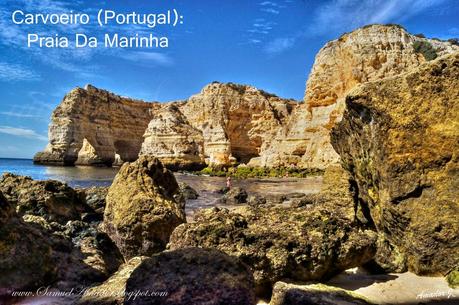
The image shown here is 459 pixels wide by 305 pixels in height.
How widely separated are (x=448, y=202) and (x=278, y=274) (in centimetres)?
243

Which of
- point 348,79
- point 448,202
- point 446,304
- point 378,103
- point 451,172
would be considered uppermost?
point 348,79

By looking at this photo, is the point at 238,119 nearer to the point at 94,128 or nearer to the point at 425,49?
the point at 94,128

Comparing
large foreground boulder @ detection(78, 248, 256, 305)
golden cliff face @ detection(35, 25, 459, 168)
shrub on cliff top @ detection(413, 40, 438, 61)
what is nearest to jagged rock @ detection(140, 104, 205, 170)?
golden cliff face @ detection(35, 25, 459, 168)

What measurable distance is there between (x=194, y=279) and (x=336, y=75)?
46.2m

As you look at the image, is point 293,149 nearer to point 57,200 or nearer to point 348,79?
point 348,79

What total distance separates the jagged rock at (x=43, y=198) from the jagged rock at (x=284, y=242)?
5.69m

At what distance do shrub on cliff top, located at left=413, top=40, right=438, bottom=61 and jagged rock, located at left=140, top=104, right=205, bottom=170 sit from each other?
3467 centimetres

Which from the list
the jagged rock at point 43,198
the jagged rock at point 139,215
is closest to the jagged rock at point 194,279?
the jagged rock at point 139,215

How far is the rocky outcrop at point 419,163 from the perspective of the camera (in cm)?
435

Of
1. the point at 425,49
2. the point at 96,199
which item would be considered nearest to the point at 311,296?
the point at 96,199

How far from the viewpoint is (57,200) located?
9.16 metres

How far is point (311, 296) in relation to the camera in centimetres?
334

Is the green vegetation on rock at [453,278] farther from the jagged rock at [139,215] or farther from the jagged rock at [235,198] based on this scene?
the jagged rock at [235,198]

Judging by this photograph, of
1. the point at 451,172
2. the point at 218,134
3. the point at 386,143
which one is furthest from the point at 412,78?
the point at 218,134
